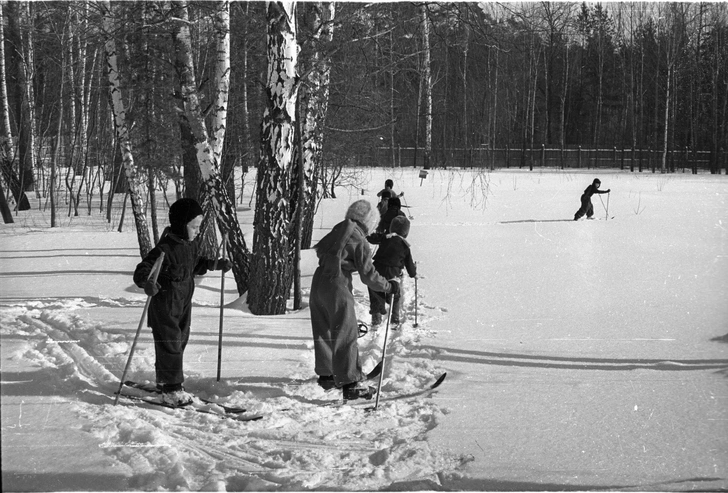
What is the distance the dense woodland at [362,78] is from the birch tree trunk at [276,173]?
0.05ft

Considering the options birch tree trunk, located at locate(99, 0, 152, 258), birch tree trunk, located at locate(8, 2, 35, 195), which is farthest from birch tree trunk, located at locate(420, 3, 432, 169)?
birch tree trunk, located at locate(8, 2, 35, 195)

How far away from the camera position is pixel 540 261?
12.9m

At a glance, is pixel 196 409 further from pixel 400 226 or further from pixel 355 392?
pixel 400 226

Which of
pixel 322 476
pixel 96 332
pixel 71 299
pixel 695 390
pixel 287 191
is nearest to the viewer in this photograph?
pixel 322 476

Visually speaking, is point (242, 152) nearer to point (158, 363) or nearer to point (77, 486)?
point (158, 363)

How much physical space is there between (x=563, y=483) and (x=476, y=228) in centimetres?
A: 1450

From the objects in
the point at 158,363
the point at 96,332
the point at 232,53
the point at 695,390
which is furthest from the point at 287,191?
the point at 232,53

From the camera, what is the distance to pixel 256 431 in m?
4.65

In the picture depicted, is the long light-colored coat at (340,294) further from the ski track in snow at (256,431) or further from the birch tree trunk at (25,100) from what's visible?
the birch tree trunk at (25,100)

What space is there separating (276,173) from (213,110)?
1772 mm

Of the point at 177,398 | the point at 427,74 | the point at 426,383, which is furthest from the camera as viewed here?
the point at 427,74

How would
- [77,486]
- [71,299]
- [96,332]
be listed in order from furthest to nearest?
[71,299], [96,332], [77,486]

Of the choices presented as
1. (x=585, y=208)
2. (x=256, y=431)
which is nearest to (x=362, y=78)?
(x=256, y=431)

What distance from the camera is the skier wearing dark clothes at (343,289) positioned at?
5504mm
